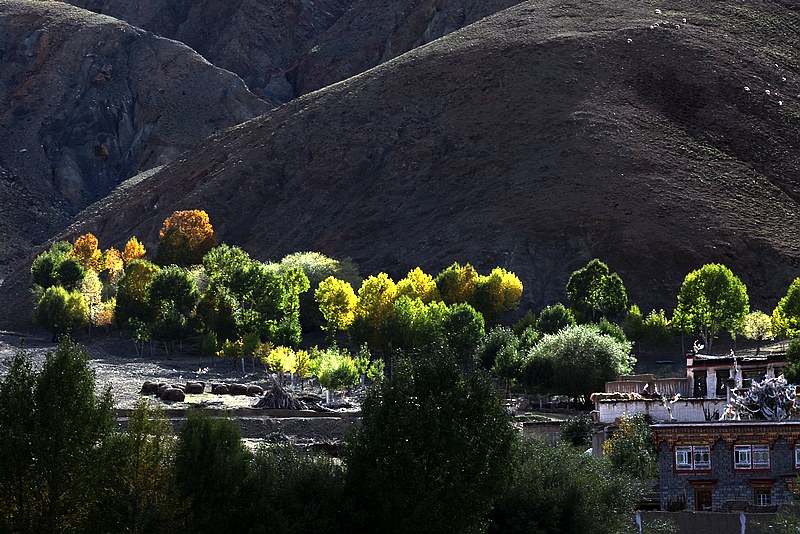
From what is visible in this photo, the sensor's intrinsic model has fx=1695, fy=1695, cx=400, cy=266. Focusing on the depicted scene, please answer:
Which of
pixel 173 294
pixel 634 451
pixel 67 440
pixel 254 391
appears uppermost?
pixel 173 294

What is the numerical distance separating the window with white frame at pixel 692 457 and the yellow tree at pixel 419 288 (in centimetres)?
6370

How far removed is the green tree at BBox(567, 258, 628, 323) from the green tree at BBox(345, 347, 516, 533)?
227 feet

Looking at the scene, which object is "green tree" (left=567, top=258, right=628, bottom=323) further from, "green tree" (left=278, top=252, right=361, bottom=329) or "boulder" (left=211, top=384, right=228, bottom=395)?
"boulder" (left=211, top=384, right=228, bottom=395)

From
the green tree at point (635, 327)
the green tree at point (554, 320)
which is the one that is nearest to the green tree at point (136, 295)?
the green tree at point (554, 320)

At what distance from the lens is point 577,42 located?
17300 centimetres

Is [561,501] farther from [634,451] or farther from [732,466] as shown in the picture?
[732,466]

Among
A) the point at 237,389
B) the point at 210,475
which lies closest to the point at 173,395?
the point at 237,389

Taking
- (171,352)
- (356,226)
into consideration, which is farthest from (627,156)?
(171,352)

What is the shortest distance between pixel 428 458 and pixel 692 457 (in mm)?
11583

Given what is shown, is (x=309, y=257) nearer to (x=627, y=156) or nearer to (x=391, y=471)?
(x=627, y=156)

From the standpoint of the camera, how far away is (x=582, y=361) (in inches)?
3607

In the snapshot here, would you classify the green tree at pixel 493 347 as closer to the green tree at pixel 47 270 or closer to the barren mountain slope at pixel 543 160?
the barren mountain slope at pixel 543 160

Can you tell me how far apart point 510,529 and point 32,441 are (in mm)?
14713

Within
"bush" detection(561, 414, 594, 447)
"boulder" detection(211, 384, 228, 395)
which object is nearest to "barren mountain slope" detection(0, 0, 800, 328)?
"boulder" detection(211, 384, 228, 395)
